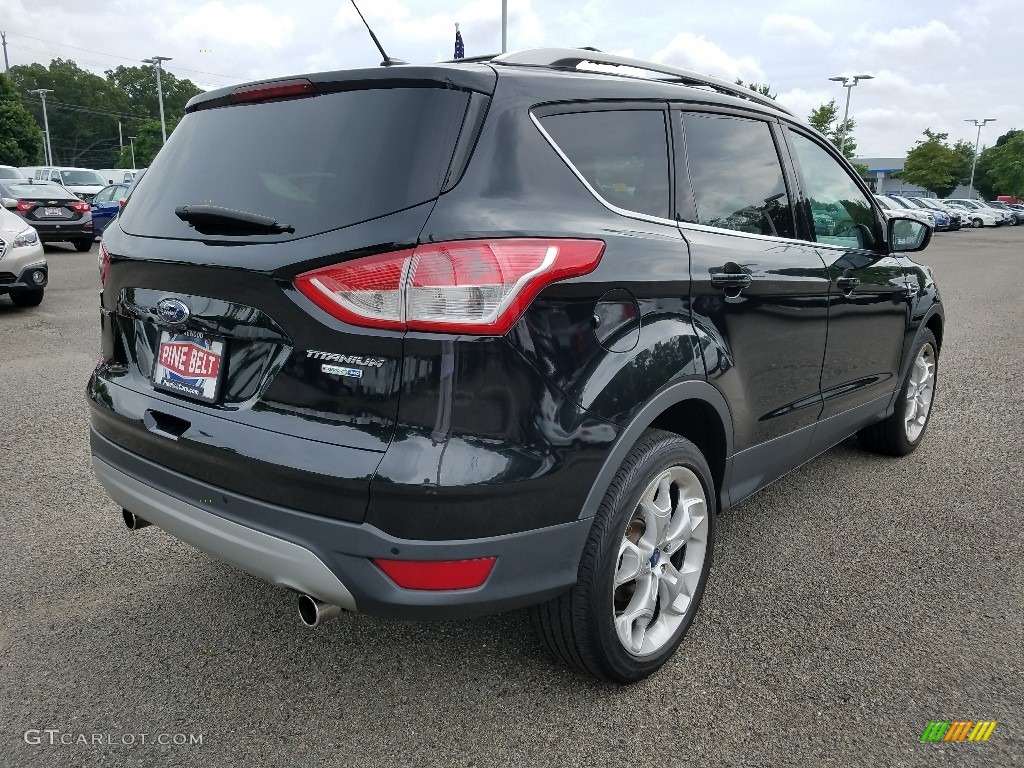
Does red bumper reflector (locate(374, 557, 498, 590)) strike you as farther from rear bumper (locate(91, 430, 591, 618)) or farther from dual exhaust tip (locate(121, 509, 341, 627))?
dual exhaust tip (locate(121, 509, 341, 627))

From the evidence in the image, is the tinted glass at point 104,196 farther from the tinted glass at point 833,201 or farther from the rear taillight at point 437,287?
the rear taillight at point 437,287

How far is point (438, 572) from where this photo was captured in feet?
6.59

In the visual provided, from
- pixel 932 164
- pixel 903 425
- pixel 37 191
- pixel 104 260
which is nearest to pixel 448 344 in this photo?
pixel 104 260

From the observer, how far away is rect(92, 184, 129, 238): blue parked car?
1859 cm

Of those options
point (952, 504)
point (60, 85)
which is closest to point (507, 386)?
point (952, 504)

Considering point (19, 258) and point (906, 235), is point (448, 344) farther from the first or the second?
point (19, 258)

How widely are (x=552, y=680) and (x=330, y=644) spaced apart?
0.77 meters


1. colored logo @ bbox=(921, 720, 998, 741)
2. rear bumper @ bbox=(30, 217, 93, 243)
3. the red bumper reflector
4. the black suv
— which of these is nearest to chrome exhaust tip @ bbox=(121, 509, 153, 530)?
the black suv

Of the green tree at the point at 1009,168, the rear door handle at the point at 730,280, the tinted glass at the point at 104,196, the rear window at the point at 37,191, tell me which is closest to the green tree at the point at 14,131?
the tinted glass at the point at 104,196

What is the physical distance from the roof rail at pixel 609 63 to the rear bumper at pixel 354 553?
4.47ft

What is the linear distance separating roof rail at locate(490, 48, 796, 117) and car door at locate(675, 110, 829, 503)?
0.56ft

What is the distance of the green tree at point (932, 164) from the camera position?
75.0 metres

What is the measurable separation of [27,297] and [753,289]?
9.48m

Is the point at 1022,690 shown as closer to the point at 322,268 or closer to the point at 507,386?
the point at 507,386
